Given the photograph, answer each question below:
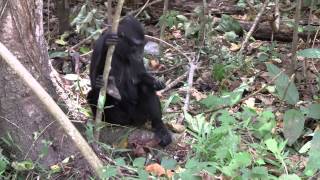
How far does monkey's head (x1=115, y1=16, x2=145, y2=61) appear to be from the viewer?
496 centimetres

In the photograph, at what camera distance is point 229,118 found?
15.1 feet

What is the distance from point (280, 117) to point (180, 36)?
3.09 meters

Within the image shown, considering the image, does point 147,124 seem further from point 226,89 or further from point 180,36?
point 180,36

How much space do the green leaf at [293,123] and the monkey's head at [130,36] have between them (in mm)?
1378

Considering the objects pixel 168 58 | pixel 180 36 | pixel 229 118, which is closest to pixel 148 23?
pixel 180 36

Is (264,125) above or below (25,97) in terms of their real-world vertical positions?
below

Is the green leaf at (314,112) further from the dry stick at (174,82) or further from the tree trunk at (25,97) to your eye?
the dry stick at (174,82)

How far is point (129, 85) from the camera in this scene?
5.29m

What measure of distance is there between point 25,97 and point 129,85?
118cm

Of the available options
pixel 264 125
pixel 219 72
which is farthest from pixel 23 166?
pixel 219 72

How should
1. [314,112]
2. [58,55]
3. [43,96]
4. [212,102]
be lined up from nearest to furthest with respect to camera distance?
[43,96]
[314,112]
[212,102]
[58,55]

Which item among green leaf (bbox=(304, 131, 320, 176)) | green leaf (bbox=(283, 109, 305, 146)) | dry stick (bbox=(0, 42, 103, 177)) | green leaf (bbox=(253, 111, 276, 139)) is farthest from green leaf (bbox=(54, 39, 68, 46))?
dry stick (bbox=(0, 42, 103, 177))

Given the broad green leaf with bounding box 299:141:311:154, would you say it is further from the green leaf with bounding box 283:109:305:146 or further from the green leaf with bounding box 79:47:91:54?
the green leaf with bounding box 79:47:91:54

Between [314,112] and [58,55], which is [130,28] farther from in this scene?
[58,55]
